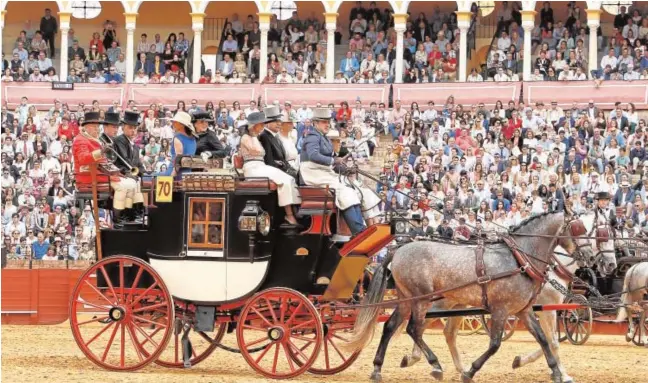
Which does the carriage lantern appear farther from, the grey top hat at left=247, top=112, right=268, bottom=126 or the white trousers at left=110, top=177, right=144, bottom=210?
the white trousers at left=110, top=177, right=144, bottom=210

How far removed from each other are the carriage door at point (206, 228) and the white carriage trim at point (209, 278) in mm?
123

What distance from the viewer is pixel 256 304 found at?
1766cm

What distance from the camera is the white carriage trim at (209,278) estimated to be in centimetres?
1777

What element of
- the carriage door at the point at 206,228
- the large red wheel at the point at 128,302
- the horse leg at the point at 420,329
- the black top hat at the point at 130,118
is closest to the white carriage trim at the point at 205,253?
the carriage door at the point at 206,228

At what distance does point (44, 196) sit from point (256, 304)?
1594cm

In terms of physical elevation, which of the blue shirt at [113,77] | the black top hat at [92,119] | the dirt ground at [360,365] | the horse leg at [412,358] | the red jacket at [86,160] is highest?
the blue shirt at [113,77]

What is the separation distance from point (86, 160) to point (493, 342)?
452 centimetres

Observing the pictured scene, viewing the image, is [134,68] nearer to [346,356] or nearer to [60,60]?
[60,60]

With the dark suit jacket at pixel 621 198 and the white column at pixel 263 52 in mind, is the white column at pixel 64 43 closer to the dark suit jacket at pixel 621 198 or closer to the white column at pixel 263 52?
the white column at pixel 263 52

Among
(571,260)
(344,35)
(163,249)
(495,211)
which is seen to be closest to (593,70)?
(344,35)

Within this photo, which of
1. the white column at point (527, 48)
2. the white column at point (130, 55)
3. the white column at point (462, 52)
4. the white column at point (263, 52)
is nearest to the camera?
the white column at point (527, 48)

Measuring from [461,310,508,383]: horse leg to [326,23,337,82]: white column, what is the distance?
83.2 feet

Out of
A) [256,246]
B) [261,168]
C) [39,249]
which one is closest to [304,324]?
[256,246]

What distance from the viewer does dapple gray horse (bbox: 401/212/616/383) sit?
58.4 feet
